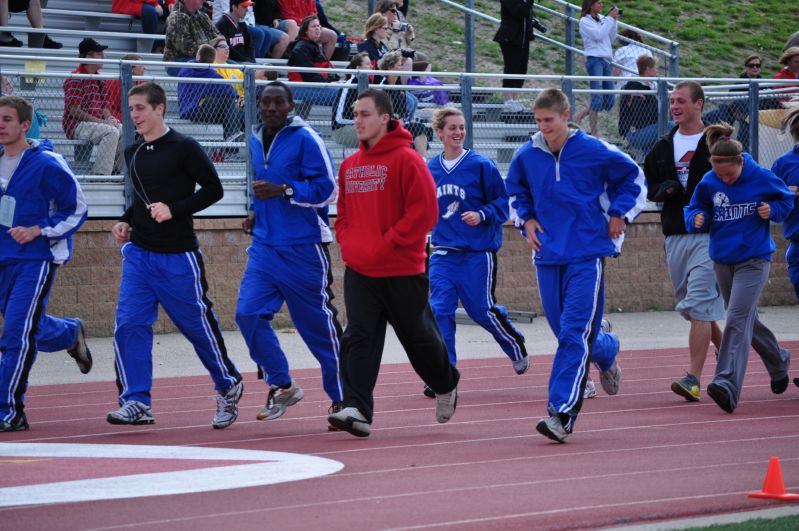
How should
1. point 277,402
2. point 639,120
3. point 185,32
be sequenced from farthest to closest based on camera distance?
point 639,120
point 185,32
point 277,402

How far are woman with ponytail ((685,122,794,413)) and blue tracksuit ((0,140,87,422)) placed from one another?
169 inches

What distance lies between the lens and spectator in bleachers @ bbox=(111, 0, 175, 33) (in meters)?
19.1

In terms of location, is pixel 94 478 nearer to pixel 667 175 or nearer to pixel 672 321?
pixel 667 175

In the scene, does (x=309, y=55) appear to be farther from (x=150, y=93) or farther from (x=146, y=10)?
(x=150, y=93)

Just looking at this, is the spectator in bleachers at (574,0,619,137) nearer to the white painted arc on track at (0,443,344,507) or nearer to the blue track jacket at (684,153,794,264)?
the blue track jacket at (684,153,794,264)

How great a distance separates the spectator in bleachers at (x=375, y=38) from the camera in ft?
57.9

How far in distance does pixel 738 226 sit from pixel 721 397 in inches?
47.1

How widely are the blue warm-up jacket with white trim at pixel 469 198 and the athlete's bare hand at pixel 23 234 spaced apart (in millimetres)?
3262

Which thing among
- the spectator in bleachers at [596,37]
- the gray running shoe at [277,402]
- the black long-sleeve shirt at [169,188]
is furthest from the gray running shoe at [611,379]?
the spectator in bleachers at [596,37]

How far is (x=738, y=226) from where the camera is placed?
9617 millimetres

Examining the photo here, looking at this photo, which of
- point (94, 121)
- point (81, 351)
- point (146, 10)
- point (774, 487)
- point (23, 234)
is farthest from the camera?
point (146, 10)

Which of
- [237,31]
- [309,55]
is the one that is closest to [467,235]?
[309,55]

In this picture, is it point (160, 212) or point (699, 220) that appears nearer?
point (160, 212)

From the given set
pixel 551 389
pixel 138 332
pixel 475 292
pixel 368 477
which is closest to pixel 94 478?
pixel 368 477
